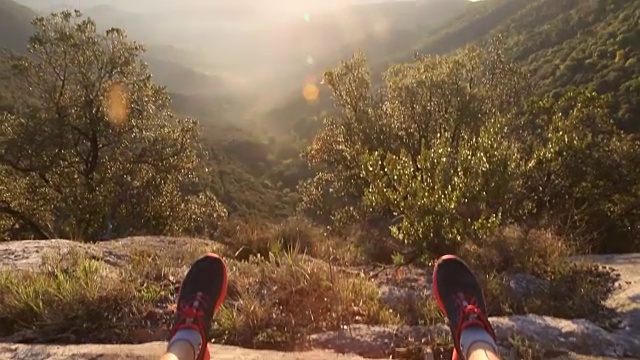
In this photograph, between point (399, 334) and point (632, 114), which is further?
point (632, 114)

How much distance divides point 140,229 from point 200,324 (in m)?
9.50

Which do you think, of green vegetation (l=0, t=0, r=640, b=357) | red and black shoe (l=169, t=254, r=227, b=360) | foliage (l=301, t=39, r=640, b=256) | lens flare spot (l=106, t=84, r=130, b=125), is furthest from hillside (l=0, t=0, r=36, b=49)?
red and black shoe (l=169, t=254, r=227, b=360)

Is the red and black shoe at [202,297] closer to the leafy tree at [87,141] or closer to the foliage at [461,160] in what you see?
the foliage at [461,160]

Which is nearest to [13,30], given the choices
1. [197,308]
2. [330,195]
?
[330,195]

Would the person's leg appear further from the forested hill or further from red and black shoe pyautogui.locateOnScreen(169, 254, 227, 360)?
the forested hill

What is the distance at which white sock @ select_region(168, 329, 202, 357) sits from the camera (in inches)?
100

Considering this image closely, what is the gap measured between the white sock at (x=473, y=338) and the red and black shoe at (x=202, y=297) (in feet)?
4.33

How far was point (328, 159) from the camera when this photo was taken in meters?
12.3

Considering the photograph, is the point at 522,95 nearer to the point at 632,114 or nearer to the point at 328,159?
the point at 328,159

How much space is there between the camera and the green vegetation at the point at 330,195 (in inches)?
139

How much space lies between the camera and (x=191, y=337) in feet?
8.57

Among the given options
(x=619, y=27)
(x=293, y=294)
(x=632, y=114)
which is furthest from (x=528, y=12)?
(x=293, y=294)

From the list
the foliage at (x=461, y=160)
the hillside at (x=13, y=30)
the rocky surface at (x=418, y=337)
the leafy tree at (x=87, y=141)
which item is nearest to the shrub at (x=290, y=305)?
the rocky surface at (x=418, y=337)

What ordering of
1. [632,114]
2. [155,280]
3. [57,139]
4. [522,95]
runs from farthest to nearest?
[632,114]
[522,95]
[57,139]
[155,280]
